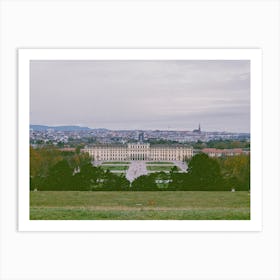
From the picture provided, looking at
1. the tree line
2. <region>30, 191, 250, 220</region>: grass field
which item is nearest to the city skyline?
the tree line

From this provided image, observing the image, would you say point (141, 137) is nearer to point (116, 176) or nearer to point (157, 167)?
point (157, 167)

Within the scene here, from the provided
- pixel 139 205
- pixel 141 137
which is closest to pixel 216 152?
pixel 141 137

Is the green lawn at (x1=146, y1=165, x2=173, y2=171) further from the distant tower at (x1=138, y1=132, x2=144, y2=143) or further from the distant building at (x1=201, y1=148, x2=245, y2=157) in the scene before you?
the distant building at (x1=201, y1=148, x2=245, y2=157)

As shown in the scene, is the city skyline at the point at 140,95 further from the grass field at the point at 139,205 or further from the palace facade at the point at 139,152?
the grass field at the point at 139,205
